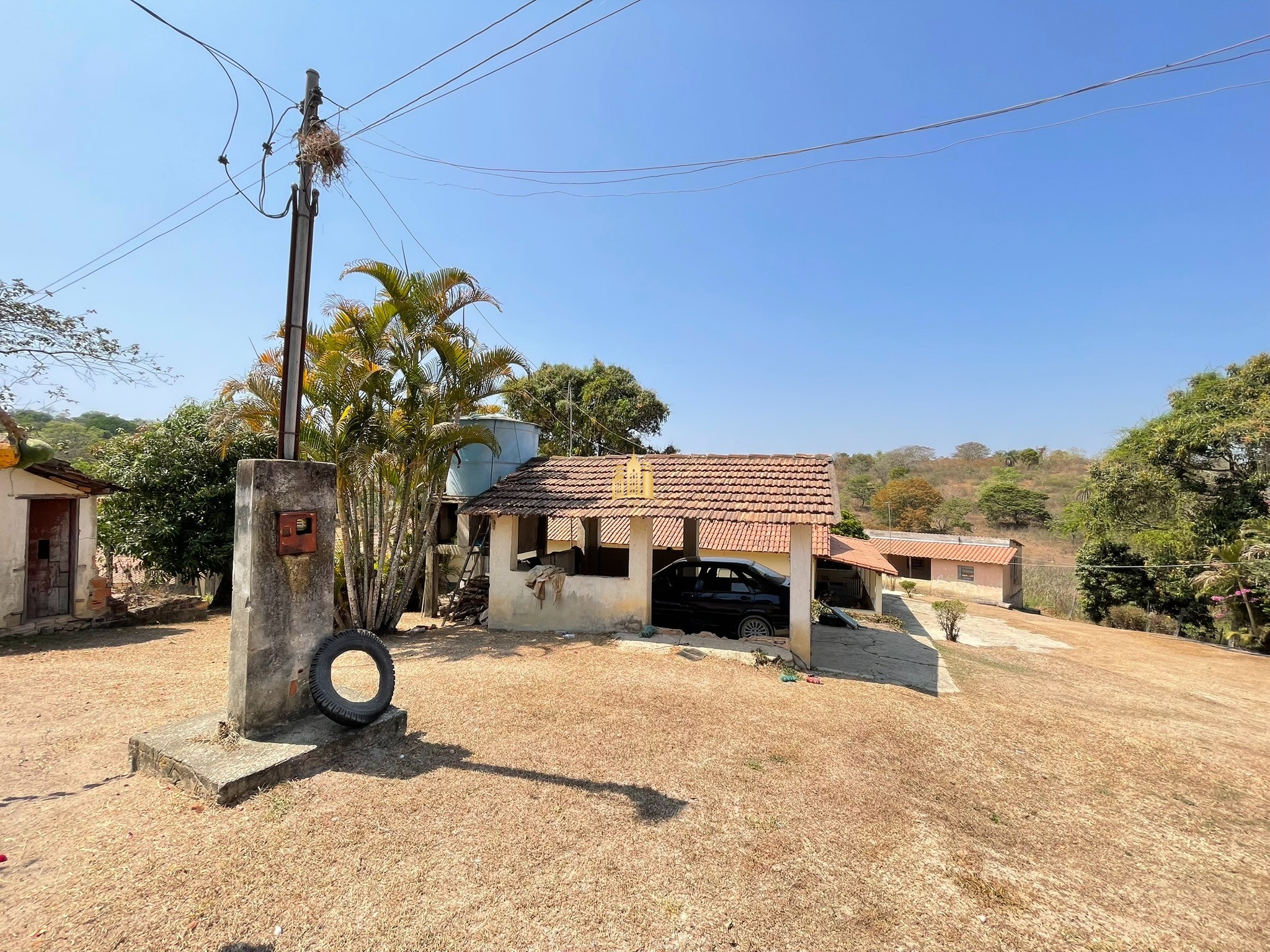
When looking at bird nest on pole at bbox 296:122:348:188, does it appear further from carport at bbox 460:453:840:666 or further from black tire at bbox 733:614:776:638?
black tire at bbox 733:614:776:638

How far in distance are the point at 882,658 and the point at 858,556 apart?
9347 mm

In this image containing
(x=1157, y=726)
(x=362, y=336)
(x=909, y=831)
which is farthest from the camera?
(x=362, y=336)

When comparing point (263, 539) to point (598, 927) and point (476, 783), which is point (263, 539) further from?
point (598, 927)

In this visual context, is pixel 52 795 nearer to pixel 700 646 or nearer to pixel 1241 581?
pixel 700 646

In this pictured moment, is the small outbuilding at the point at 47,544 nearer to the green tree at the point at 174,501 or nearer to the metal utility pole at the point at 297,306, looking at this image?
the green tree at the point at 174,501

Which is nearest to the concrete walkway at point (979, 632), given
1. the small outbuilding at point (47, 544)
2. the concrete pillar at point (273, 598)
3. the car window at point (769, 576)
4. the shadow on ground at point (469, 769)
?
the car window at point (769, 576)

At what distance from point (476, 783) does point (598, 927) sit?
1737 millimetres

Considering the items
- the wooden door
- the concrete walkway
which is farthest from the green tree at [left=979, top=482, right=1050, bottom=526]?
the wooden door

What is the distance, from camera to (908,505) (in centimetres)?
4175

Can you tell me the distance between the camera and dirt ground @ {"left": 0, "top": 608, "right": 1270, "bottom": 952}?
2756 millimetres

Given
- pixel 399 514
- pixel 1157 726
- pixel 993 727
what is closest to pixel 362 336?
pixel 399 514

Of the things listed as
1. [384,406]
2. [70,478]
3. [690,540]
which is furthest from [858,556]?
[70,478]

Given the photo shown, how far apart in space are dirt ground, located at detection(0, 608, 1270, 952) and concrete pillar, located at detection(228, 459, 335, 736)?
0.80 meters

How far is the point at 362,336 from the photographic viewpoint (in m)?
9.48
